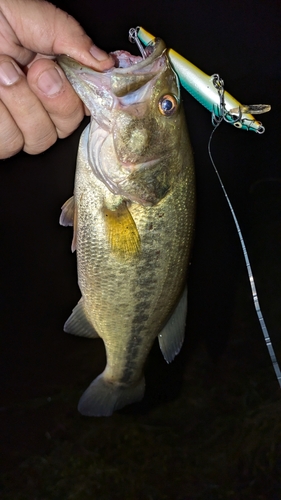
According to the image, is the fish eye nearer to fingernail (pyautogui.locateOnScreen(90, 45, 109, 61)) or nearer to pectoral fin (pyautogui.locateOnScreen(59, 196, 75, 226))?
fingernail (pyautogui.locateOnScreen(90, 45, 109, 61))

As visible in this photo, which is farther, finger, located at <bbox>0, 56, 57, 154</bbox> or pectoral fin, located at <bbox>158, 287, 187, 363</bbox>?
pectoral fin, located at <bbox>158, 287, 187, 363</bbox>

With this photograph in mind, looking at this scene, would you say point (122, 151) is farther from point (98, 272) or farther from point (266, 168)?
point (266, 168)

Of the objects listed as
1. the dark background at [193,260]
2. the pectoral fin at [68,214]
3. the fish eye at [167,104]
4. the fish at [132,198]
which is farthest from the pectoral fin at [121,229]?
the dark background at [193,260]

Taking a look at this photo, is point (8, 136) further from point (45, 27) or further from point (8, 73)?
point (45, 27)

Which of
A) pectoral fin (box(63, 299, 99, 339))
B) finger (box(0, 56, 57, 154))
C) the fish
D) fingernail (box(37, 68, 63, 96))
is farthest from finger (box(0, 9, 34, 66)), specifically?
pectoral fin (box(63, 299, 99, 339))

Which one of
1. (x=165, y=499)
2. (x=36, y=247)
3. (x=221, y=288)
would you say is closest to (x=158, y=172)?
(x=36, y=247)
